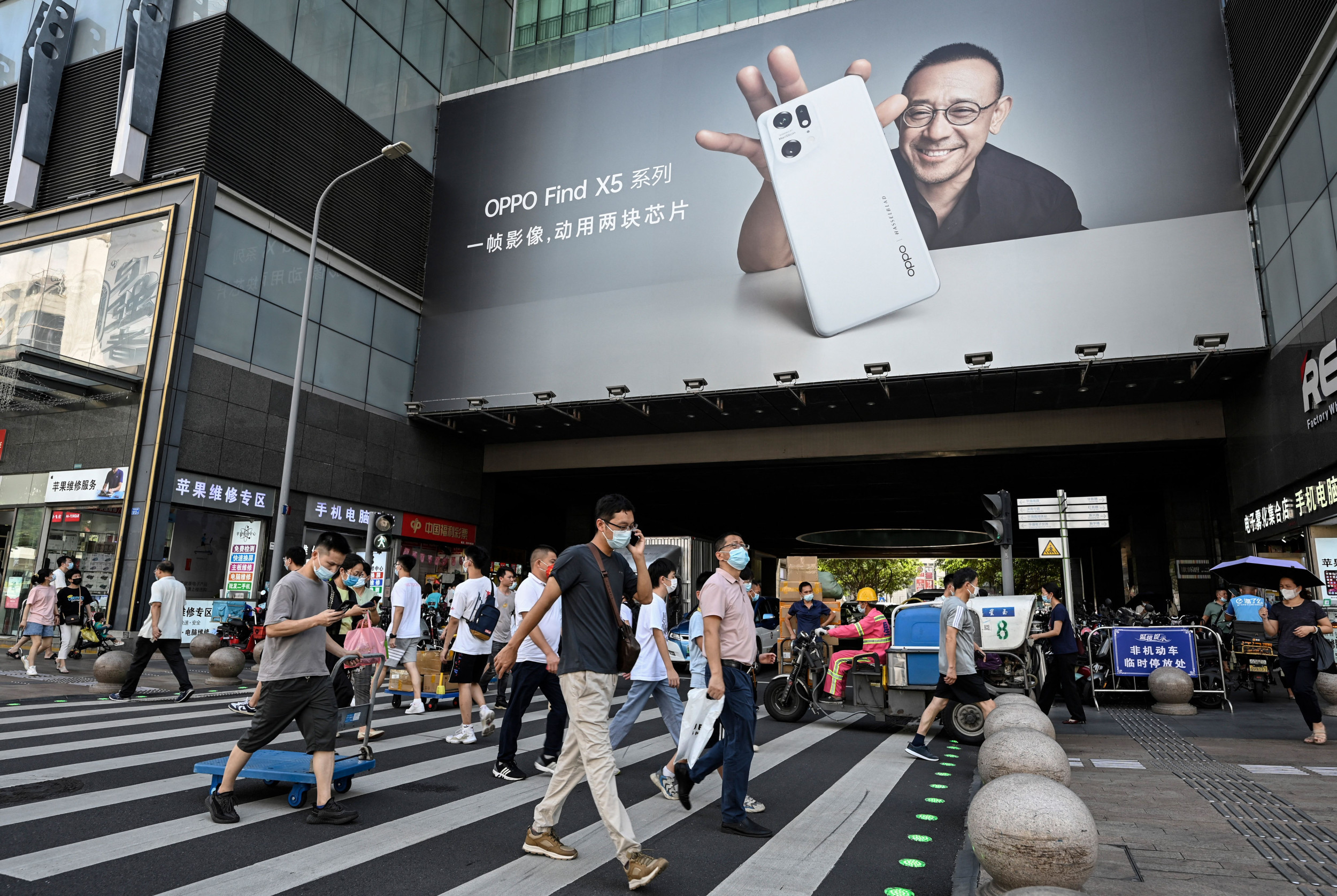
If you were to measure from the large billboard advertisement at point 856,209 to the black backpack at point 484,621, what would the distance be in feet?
47.5

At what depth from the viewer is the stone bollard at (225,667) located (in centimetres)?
1278

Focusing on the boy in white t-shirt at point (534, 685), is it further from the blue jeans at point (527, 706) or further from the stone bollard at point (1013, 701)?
the stone bollard at point (1013, 701)

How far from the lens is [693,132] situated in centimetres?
2472

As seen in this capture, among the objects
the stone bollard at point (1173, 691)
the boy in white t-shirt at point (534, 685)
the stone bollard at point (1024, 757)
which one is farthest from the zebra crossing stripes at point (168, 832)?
the stone bollard at point (1173, 691)

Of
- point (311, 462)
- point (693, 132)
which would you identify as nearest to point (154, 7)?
point (311, 462)

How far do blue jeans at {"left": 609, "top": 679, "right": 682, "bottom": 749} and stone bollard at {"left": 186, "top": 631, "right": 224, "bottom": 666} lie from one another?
40.0 feet

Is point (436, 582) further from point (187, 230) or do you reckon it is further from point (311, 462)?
point (187, 230)

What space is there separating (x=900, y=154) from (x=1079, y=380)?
737cm

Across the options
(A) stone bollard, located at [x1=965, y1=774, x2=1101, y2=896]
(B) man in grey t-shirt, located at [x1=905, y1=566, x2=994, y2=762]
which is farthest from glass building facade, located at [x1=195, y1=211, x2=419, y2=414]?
(A) stone bollard, located at [x1=965, y1=774, x2=1101, y2=896]

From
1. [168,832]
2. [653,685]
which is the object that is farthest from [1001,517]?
[168,832]

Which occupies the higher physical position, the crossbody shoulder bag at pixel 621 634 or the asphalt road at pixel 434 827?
the crossbody shoulder bag at pixel 621 634

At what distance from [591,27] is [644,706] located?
27.0 m

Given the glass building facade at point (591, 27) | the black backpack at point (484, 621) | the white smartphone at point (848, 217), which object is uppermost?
the glass building facade at point (591, 27)

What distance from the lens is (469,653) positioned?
27.5 ft
